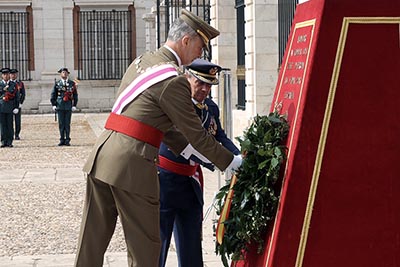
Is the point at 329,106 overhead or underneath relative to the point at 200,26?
underneath

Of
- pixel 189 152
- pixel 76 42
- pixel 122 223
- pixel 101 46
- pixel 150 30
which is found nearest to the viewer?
pixel 122 223

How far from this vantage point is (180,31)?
197 inches

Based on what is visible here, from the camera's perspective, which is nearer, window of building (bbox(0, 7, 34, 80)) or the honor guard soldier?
the honor guard soldier

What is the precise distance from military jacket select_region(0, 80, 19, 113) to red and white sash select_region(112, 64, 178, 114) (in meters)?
15.6

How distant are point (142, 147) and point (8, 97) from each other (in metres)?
16.0

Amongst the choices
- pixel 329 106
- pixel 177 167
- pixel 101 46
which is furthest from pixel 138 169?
pixel 101 46

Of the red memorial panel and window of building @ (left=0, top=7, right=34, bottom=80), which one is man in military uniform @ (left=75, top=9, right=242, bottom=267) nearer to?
the red memorial panel

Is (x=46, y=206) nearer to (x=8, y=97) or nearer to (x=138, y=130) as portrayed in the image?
(x=138, y=130)

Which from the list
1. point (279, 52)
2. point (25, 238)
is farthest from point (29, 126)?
point (25, 238)

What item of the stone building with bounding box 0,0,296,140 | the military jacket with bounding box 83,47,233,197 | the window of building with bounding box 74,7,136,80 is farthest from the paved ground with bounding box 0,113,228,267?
the window of building with bounding box 74,7,136,80

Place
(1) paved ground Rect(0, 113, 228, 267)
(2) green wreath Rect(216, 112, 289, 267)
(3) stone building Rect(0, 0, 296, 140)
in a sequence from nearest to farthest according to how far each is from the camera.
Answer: (2) green wreath Rect(216, 112, 289, 267)
(1) paved ground Rect(0, 113, 228, 267)
(3) stone building Rect(0, 0, 296, 140)

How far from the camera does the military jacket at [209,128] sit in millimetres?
5617

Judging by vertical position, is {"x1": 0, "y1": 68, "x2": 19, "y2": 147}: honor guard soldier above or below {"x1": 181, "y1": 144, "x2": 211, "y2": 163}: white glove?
below

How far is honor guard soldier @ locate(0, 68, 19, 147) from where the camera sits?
1975cm
